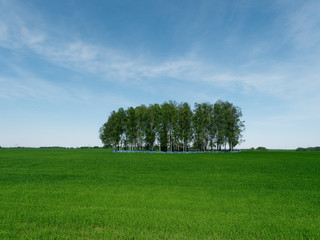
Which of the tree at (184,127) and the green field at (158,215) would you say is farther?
the tree at (184,127)

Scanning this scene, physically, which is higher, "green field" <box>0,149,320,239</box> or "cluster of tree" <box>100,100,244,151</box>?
"cluster of tree" <box>100,100,244,151</box>

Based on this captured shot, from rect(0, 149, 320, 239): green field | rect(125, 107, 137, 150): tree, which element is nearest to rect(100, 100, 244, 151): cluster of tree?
rect(125, 107, 137, 150): tree

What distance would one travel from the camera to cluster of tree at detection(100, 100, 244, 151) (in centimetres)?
7069

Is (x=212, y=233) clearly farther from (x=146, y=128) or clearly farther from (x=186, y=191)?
(x=146, y=128)

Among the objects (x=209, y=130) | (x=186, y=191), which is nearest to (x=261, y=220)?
(x=186, y=191)

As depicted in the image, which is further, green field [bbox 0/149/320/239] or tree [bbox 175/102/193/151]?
tree [bbox 175/102/193/151]

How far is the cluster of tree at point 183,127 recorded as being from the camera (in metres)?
70.7

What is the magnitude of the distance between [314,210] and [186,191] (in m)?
5.31

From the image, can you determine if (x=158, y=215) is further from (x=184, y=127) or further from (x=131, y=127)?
(x=131, y=127)

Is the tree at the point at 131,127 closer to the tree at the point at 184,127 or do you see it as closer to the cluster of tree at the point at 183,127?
the cluster of tree at the point at 183,127

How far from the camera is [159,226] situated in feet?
18.1

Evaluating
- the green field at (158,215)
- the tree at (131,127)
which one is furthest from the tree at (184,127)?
the green field at (158,215)

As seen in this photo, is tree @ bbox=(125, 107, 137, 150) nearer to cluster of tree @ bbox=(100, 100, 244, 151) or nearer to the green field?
cluster of tree @ bbox=(100, 100, 244, 151)

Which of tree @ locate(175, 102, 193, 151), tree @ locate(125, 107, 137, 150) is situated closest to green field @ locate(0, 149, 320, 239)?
tree @ locate(175, 102, 193, 151)
